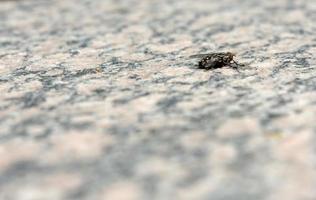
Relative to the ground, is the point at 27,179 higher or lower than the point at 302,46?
higher

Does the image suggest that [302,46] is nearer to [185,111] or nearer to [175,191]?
[185,111]

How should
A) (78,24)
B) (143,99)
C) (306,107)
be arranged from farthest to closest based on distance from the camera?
1. (78,24)
2. (143,99)
3. (306,107)

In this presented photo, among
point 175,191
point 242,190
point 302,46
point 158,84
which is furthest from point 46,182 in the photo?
point 302,46

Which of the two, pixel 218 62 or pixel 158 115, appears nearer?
pixel 158 115

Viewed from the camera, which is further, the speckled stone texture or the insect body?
the insect body

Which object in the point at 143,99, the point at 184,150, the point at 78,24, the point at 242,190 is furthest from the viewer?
the point at 78,24

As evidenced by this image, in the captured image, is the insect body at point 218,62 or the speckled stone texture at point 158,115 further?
the insect body at point 218,62

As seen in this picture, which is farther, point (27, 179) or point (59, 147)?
point (59, 147)
